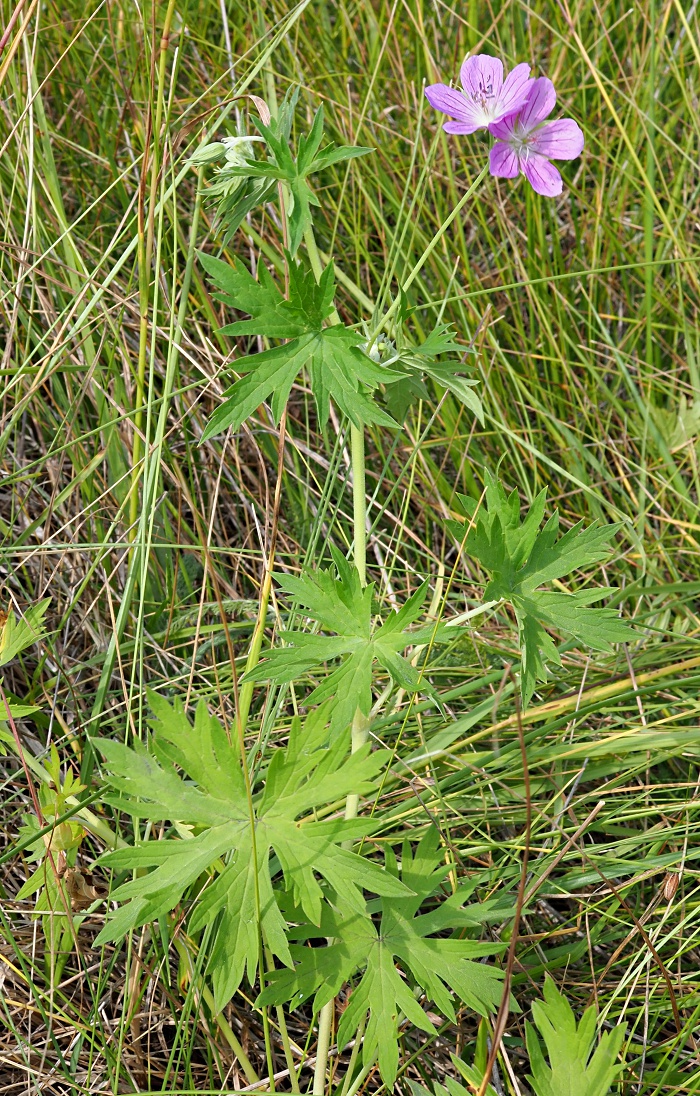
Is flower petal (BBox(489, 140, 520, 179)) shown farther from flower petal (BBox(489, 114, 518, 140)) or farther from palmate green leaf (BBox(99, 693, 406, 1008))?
palmate green leaf (BBox(99, 693, 406, 1008))

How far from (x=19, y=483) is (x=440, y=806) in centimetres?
109

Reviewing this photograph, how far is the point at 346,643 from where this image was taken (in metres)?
1.21

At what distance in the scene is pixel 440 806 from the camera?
62.3 inches

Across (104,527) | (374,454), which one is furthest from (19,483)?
(374,454)

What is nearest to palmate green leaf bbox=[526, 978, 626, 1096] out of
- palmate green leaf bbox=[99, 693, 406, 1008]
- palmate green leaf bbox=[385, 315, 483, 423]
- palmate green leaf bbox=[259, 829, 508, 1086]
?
palmate green leaf bbox=[259, 829, 508, 1086]

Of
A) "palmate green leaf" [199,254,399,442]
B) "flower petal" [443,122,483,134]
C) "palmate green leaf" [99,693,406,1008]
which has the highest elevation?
"flower petal" [443,122,483,134]

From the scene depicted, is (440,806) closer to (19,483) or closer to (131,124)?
(19,483)

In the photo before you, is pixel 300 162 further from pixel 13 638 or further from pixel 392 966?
pixel 392 966

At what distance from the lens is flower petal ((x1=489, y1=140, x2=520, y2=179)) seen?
1255mm

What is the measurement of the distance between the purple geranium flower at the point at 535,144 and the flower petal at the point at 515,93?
15mm

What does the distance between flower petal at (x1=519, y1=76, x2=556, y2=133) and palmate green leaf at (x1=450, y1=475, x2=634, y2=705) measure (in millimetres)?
493

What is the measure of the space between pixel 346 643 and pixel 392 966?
432 mm

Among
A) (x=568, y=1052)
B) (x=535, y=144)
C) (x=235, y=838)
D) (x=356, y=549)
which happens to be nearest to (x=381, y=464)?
(x=356, y=549)

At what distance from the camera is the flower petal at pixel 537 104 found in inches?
48.1
